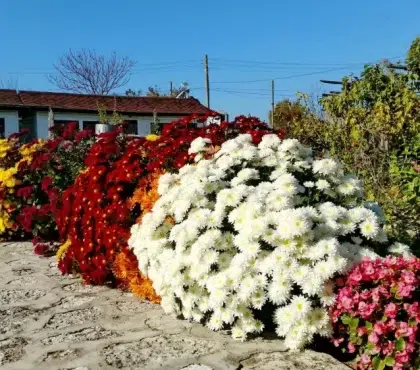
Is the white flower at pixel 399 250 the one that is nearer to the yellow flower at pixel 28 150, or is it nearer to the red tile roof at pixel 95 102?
the yellow flower at pixel 28 150

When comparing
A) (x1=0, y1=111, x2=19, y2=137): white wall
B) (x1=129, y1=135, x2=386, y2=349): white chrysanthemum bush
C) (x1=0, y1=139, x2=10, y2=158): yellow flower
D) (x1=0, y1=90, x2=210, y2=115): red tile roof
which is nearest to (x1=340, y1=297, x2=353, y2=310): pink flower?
(x1=129, y1=135, x2=386, y2=349): white chrysanthemum bush

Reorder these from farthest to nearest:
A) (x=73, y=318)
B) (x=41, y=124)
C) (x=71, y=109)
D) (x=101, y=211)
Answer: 1. (x=71, y=109)
2. (x=41, y=124)
3. (x=101, y=211)
4. (x=73, y=318)

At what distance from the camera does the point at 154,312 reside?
3.85 meters

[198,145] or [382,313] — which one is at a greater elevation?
[198,145]

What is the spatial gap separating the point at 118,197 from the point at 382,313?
2.41 metres

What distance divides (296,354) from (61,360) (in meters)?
1.19

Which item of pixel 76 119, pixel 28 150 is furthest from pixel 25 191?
pixel 76 119

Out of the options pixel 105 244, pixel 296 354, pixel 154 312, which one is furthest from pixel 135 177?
pixel 296 354

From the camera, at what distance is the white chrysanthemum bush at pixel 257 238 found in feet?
9.77

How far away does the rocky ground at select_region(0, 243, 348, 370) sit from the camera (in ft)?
9.59

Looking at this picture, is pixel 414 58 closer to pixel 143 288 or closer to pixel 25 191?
pixel 25 191

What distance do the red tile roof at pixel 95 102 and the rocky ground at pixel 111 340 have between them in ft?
78.1

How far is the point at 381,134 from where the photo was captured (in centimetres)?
662

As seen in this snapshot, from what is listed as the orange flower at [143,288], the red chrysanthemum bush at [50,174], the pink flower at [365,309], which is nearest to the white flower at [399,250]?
the pink flower at [365,309]
